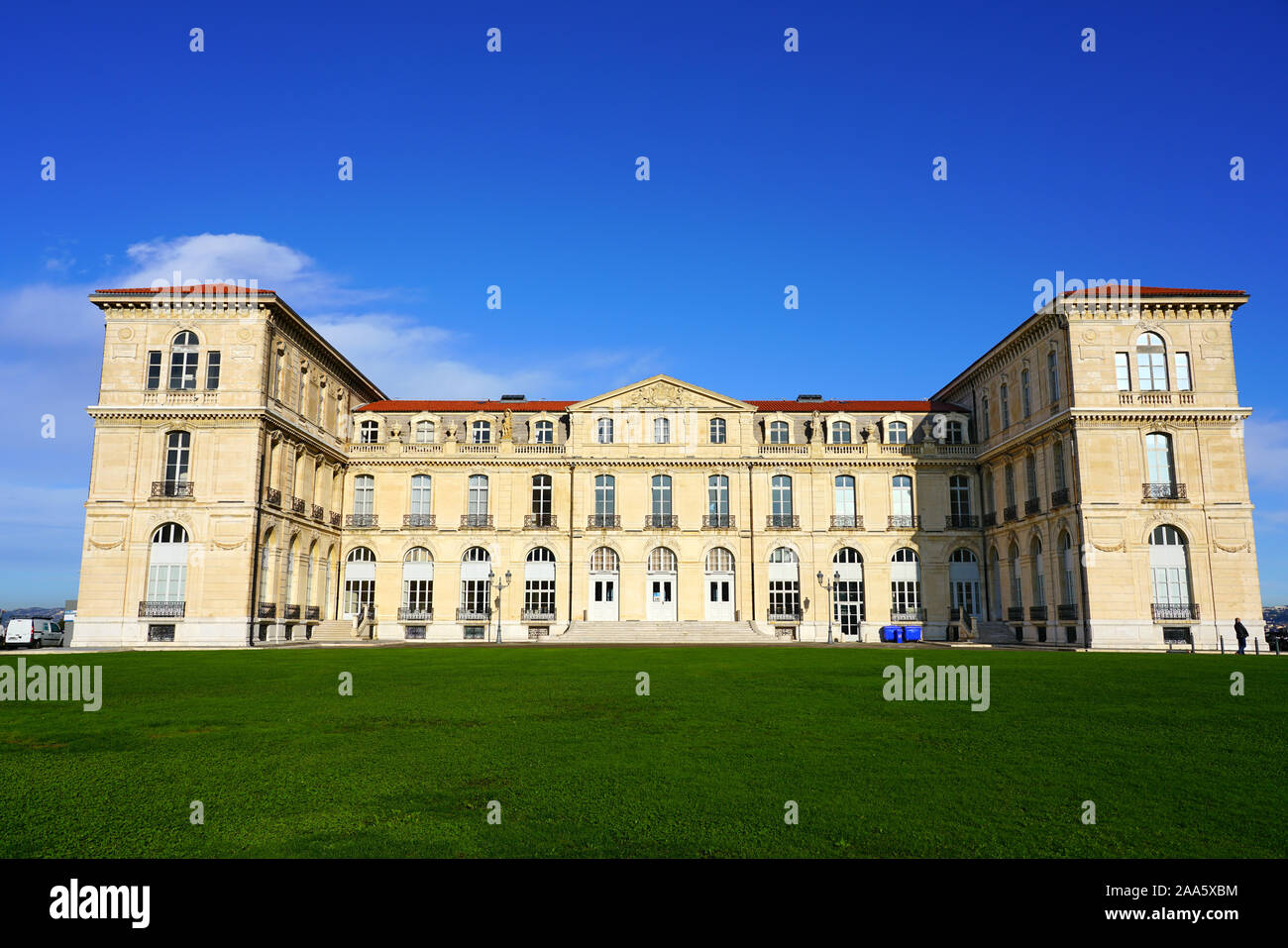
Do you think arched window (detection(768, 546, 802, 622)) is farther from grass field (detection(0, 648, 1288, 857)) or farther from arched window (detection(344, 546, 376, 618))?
grass field (detection(0, 648, 1288, 857))

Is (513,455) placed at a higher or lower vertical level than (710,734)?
higher

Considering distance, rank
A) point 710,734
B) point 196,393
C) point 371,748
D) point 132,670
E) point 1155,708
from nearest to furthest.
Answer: point 371,748 → point 710,734 → point 1155,708 → point 132,670 → point 196,393

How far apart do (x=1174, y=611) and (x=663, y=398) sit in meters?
27.6

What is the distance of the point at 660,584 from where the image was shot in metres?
49.4

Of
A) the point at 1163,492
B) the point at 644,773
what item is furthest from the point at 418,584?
the point at 644,773

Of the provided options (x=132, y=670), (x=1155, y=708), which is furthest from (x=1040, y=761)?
(x=132, y=670)

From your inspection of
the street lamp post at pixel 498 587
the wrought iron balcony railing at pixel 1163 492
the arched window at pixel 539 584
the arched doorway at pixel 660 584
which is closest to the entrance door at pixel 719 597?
the arched doorway at pixel 660 584

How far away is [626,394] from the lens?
50.4 meters

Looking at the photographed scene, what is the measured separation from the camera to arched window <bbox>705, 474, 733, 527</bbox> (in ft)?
164

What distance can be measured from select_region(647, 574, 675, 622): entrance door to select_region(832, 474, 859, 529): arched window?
10.3m

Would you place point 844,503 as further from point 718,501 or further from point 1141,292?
point 1141,292
